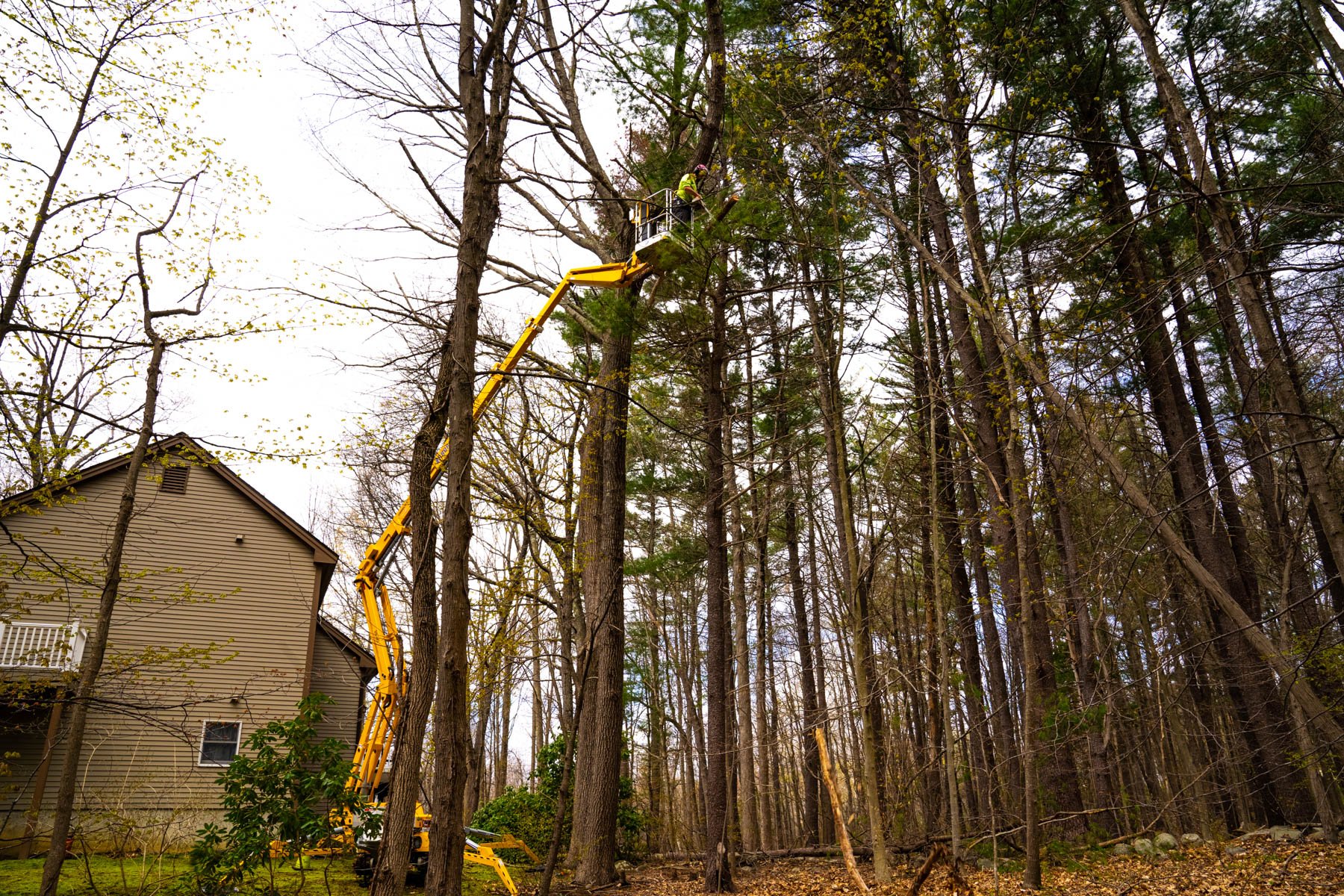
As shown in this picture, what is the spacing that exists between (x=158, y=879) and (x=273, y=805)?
1.68 m

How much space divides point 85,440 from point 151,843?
8.26m

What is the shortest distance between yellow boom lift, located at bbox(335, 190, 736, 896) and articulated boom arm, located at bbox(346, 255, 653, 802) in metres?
0.01

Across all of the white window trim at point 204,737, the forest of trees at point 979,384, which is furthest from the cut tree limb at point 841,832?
the white window trim at point 204,737

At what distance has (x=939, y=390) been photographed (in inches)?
418

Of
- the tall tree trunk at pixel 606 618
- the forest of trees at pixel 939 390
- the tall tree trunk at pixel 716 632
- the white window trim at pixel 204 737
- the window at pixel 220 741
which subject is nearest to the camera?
the forest of trees at pixel 939 390

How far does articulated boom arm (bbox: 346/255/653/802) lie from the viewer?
33.0ft

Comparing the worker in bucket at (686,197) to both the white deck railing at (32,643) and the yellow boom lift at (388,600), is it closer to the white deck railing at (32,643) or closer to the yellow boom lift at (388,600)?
the yellow boom lift at (388,600)

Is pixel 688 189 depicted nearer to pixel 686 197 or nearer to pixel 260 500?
pixel 686 197

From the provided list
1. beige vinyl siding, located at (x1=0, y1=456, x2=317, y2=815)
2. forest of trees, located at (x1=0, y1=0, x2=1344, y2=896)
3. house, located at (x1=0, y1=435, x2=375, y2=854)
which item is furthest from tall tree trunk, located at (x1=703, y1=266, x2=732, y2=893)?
beige vinyl siding, located at (x1=0, y1=456, x2=317, y2=815)

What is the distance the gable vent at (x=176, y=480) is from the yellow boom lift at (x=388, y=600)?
7.56 meters

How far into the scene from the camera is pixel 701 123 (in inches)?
413

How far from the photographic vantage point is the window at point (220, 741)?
15359 mm

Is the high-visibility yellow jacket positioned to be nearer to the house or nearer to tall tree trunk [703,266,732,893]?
tall tree trunk [703,266,732,893]

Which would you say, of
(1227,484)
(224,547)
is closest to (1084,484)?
(1227,484)
